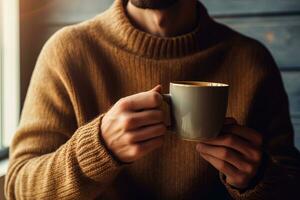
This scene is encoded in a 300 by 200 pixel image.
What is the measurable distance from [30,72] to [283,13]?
0.79m

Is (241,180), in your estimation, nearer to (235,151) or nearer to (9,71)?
(235,151)

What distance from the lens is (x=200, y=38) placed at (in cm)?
94

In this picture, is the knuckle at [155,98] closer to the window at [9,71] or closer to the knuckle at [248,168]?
the knuckle at [248,168]

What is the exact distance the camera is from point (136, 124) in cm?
61

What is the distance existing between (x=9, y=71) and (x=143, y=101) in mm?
809

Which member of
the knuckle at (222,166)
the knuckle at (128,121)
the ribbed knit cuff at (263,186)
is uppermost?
the knuckle at (128,121)

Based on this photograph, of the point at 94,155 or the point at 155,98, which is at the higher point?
the point at 155,98

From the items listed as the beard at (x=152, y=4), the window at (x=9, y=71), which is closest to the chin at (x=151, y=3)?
the beard at (x=152, y=4)

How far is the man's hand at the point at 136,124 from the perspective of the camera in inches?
23.4

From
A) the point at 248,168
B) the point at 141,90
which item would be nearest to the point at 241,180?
the point at 248,168

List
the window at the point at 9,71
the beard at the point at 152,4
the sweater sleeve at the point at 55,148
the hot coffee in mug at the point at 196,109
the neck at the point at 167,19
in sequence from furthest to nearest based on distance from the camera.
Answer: the window at the point at 9,71 < the neck at the point at 167,19 < the beard at the point at 152,4 < the sweater sleeve at the point at 55,148 < the hot coffee in mug at the point at 196,109

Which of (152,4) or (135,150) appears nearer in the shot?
(135,150)

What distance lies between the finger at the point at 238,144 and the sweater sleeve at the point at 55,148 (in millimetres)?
166

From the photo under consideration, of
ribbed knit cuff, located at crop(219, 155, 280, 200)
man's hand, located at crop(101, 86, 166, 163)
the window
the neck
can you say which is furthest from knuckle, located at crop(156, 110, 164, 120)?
the window
